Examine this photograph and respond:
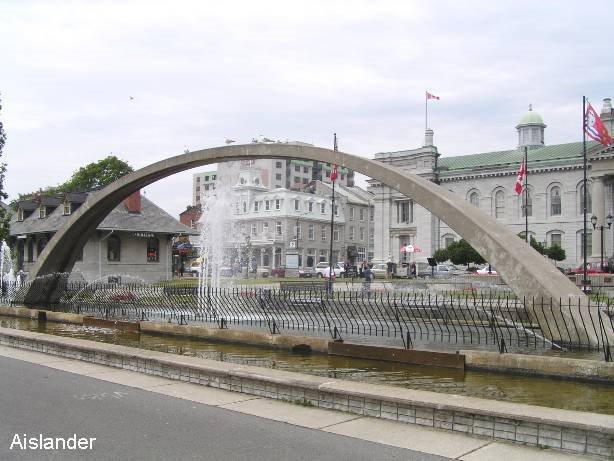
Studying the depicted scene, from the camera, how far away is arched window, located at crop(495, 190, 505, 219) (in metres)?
83.1

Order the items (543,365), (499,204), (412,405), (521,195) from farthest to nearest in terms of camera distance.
A: (499,204) → (521,195) → (543,365) → (412,405)

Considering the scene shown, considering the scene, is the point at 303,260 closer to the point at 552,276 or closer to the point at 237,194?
the point at 237,194

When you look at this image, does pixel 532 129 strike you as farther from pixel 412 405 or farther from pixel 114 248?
pixel 412 405

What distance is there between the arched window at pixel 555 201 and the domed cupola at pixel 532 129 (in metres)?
17.2

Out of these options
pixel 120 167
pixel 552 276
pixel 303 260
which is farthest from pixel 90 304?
pixel 303 260

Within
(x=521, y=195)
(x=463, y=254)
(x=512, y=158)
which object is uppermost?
(x=512, y=158)

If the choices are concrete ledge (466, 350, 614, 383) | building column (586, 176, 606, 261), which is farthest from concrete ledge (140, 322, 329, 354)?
building column (586, 176, 606, 261)

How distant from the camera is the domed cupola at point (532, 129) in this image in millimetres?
94938

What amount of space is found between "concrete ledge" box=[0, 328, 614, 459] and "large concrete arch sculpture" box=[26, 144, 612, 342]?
231 inches

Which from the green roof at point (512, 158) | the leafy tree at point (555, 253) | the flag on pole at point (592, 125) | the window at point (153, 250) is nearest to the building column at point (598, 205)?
the leafy tree at point (555, 253)

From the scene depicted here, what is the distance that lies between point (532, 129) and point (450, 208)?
8700 cm

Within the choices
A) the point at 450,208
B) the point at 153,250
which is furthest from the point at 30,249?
the point at 450,208

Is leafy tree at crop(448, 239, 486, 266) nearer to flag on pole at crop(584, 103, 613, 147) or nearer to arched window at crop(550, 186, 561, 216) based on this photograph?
arched window at crop(550, 186, 561, 216)

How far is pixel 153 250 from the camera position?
4944 centimetres
